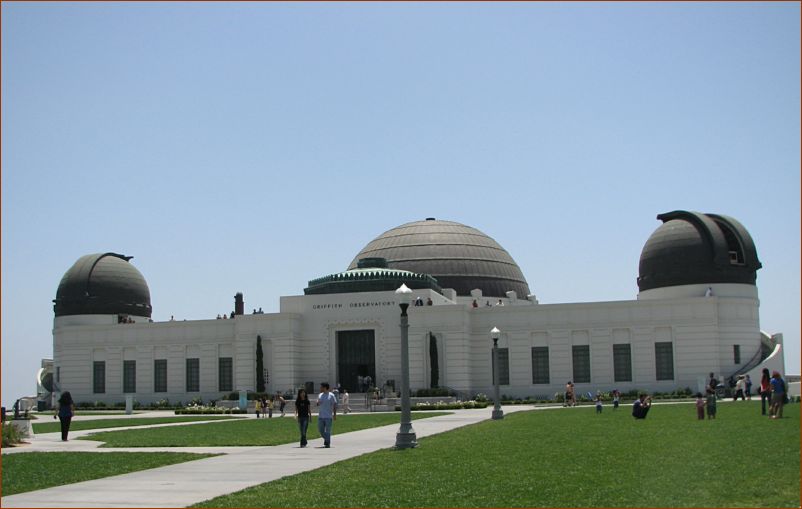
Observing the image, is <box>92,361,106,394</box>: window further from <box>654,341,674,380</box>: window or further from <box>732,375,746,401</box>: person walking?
<box>732,375,746,401</box>: person walking

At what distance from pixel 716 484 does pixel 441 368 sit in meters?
46.6

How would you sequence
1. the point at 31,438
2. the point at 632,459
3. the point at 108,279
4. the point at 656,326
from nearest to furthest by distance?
the point at 632,459
the point at 31,438
the point at 656,326
the point at 108,279

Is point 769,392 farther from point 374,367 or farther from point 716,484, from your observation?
point 374,367

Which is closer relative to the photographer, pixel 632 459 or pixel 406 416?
pixel 632 459

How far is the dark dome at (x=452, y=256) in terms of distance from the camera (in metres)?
75.6

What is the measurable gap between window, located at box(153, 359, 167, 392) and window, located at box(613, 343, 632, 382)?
3087 cm

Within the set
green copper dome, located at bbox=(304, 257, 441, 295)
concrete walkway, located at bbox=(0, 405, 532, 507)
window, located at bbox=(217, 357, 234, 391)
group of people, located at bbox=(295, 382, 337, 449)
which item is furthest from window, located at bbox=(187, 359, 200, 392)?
group of people, located at bbox=(295, 382, 337, 449)

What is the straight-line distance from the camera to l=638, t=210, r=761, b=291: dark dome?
6075 centimetres

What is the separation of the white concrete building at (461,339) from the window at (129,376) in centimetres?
13

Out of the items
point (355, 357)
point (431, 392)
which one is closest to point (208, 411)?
point (355, 357)

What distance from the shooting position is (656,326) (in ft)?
192

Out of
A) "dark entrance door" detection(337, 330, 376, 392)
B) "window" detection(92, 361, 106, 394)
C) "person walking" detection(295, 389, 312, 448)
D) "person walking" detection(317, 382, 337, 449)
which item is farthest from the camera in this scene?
"window" detection(92, 361, 106, 394)

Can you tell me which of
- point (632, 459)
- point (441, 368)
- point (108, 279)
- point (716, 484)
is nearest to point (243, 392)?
point (441, 368)

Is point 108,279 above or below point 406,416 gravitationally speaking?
above
